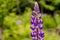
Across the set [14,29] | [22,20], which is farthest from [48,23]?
[14,29]

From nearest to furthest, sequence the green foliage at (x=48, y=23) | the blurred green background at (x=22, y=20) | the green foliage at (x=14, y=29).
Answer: the blurred green background at (x=22, y=20), the green foliage at (x=14, y=29), the green foliage at (x=48, y=23)

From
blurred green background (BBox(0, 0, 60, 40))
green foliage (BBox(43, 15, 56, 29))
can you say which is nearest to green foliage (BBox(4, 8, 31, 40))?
blurred green background (BBox(0, 0, 60, 40))

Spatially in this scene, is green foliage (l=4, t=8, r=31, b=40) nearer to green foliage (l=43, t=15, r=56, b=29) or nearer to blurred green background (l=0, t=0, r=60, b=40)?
blurred green background (l=0, t=0, r=60, b=40)

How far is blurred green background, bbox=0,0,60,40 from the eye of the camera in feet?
15.6

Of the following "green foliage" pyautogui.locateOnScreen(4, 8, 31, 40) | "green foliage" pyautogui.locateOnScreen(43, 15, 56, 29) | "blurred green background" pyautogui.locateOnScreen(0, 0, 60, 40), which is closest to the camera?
"blurred green background" pyautogui.locateOnScreen(0, 0, 60, 40)

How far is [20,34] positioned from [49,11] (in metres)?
1.86

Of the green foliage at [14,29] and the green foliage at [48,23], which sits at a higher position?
the green foliage at [14,29]

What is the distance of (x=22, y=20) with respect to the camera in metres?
5.81

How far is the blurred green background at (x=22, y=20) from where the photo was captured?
4.74 metres

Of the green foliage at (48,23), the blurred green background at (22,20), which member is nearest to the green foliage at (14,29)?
the blurred green background at (22,20)

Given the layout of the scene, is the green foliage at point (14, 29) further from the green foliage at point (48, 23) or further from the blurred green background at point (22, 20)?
the green foliage at point (48, 23)

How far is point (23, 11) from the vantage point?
658 cm

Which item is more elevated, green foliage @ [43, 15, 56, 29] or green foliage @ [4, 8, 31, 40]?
green foliage @ [4, 8, 31, 40]

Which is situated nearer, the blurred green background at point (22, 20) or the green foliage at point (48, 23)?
the blurred green background at point (22, 20)
